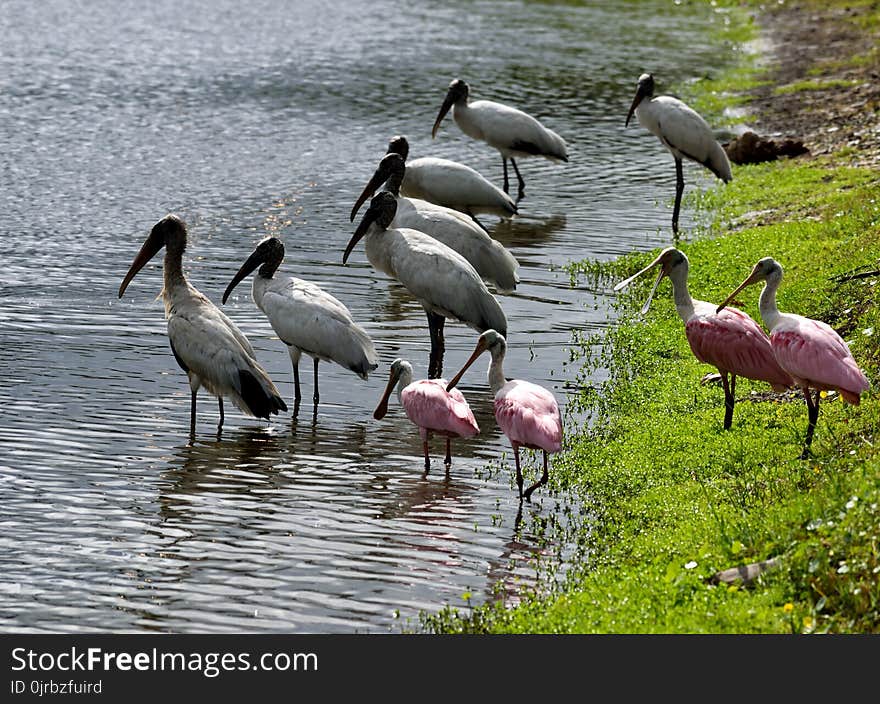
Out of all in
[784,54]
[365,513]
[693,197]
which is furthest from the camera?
[784,54]

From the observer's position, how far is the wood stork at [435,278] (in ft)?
42.7

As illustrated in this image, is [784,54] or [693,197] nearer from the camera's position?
[693,197]

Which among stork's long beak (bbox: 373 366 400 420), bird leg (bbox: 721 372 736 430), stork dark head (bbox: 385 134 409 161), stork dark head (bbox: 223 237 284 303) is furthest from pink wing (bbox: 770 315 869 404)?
stork dark head (bbox: 385 134 409 161)

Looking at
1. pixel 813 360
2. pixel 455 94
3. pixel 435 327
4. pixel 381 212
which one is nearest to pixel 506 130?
pixel 455 94

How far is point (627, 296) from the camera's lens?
603 inches

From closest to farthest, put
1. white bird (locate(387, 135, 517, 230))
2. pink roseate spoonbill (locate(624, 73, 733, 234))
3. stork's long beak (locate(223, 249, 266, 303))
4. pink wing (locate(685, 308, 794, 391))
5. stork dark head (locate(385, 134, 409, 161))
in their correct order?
pink wing (locate(685, 308, 794, 391)) → stork's long beak (locate(223, 249, 266, 303)) → stork dark head (locate(385, 134, 409, 161)) → white bird (locate(387, 135, 517, 230)) → pink roseate spoonbill (locate(624, 73, 733, 234))

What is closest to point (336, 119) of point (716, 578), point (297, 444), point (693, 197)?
point (693, 197)

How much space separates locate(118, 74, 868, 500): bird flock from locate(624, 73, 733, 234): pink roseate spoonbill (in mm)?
3636

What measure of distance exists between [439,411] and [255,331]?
4283mm

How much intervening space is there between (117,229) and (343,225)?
2797 millimetres

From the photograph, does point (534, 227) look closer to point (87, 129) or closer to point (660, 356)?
point (660, 356)

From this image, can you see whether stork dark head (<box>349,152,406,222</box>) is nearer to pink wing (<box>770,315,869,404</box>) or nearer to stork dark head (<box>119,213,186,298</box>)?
stork dark head (<box>119,213,186,298</box>)

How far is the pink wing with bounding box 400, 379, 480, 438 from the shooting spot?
10203 millimetres

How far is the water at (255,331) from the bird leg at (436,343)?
15 cm
